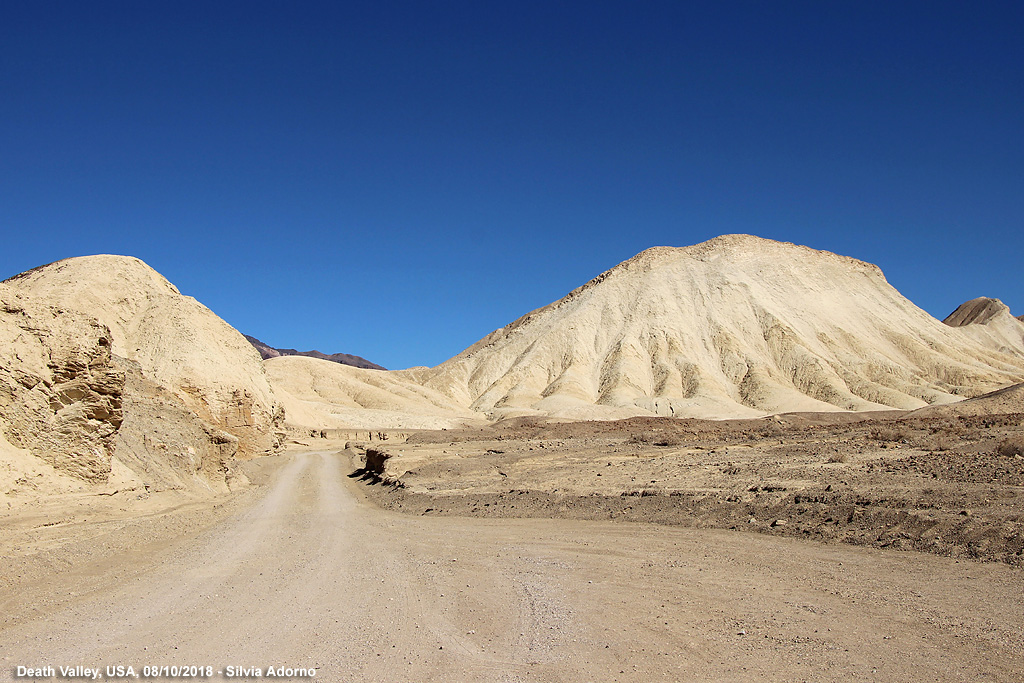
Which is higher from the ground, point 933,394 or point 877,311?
point 877,311

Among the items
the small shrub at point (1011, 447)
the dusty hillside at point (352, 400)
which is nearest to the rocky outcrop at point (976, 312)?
the dusty hillside at point (352, 400)

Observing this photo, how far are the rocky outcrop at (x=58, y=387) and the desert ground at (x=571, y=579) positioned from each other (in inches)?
42.7

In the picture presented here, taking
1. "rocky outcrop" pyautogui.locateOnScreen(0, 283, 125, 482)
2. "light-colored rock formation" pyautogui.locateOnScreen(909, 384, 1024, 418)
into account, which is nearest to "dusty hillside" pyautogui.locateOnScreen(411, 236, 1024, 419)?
"light-colored rock formation" pyautogui.locateOnScreen(909, 384, 1024, 418)

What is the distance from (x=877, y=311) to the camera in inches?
3578

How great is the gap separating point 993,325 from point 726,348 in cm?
8970

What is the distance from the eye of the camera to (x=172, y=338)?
25.9m

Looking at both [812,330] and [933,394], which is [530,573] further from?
[812,330]

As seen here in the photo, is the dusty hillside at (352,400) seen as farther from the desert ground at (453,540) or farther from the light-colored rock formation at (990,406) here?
the light-colored rock formation at (990,406)

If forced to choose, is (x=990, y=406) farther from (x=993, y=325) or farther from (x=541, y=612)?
(x=993, y=325)

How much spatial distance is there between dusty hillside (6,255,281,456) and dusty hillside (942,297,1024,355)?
137 m

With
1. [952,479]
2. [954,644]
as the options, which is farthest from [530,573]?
[952,479]

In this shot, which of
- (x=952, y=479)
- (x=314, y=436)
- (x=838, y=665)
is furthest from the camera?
(x=314, y=436)

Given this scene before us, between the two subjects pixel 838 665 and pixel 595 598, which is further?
pixel 595 598

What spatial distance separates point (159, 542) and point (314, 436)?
3616 cm
